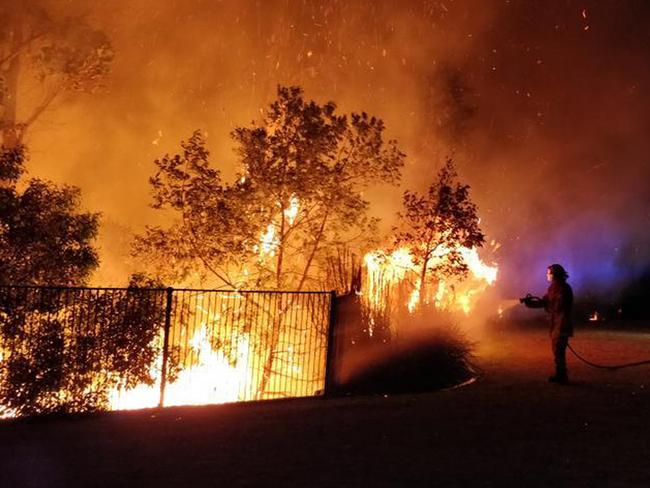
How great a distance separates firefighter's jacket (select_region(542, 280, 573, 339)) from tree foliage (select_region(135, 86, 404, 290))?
4.18 m

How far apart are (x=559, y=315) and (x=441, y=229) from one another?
15.9 feet

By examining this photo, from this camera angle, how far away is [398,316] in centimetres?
1266

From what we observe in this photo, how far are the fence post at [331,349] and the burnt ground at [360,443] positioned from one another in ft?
A: 1.99

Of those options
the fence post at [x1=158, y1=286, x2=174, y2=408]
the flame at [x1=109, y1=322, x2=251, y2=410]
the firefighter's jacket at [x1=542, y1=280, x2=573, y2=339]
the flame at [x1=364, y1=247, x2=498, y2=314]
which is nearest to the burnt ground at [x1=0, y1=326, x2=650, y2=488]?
the fence post at [x1=158, y1=286, x2=174, y2=408]

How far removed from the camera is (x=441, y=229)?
50.9ft

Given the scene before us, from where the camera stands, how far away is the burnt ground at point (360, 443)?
5.82 m

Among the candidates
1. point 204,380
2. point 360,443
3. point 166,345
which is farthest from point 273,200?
point 360,443

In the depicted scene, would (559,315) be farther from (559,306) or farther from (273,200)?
(273,200)

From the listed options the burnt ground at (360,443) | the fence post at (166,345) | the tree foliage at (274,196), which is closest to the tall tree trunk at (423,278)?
the tree foliage at (274,196)

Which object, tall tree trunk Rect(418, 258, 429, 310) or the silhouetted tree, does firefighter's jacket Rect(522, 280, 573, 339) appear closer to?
tall tree trunk Rect(418, 258, 429, 310)

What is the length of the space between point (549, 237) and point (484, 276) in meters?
14.0

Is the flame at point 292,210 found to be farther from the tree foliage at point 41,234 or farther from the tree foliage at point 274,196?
the tree foliage at point 41,234

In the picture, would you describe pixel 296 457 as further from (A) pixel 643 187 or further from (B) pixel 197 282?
(A) pixel 643 187

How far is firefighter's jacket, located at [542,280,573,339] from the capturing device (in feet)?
36.1
